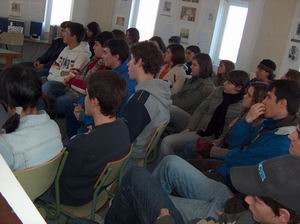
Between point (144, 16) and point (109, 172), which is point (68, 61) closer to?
point (109, 172)

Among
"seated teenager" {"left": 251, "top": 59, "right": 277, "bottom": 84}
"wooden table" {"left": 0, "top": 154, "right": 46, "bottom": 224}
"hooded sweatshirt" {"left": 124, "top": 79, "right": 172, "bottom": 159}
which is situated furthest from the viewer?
"seated teenager" {"left": 251, "top": 59, "right": 277, "bottom": 84}

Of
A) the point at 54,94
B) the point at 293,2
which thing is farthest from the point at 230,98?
the point at 293,2

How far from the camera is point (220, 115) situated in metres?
3.20

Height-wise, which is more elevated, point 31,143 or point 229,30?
point 229,30

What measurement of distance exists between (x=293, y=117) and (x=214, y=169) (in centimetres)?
60

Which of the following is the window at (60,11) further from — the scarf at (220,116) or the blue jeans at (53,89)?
the scarf at (220,116)

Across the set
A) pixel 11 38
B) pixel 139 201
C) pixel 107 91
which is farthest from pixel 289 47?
pixel 11 38

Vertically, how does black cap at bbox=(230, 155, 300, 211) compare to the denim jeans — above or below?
above

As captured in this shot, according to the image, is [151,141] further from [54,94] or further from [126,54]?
[54,94]

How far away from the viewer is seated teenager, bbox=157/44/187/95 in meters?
3.97

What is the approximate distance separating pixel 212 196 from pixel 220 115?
1210mm

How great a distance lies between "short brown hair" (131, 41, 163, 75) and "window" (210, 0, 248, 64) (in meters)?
2.83

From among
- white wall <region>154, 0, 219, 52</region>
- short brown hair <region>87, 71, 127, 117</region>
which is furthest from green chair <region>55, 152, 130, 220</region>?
white wall <region>154, 0, 219, 52</region>

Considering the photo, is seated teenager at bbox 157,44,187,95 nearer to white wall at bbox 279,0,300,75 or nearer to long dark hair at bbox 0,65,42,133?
white wall at bbox 279,0,300,75
